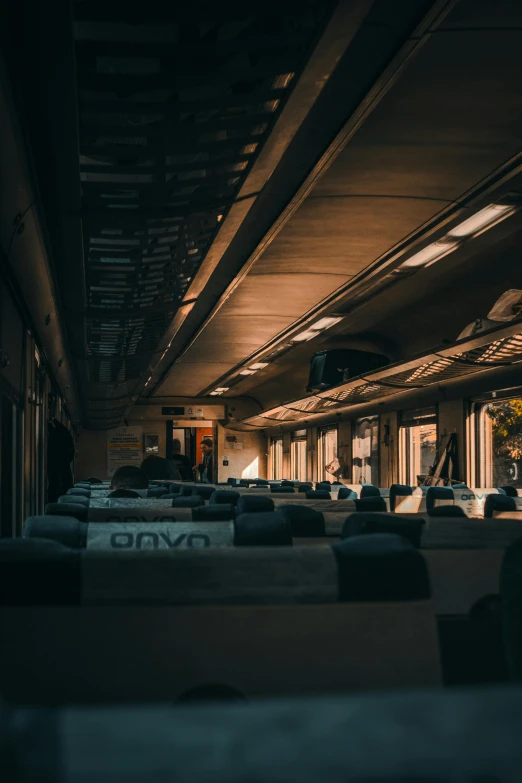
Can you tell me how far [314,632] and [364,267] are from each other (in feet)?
23.2

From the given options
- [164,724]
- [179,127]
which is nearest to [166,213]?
[179,127]

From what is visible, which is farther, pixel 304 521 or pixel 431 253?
pixel 431 253

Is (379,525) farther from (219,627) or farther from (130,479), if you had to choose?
(130,479)

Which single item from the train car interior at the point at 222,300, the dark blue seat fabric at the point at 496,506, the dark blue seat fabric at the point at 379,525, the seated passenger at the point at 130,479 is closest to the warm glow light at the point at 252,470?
the seated passenger at the point at 130,479

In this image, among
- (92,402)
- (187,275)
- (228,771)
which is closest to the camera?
(228,771)

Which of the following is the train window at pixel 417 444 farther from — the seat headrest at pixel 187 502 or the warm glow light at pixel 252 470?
the warm glow light at pixel 252 470

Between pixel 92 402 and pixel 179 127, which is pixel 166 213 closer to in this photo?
pixel 179 127

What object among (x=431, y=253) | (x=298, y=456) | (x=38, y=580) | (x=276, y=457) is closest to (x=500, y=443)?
(x=431, y=253)

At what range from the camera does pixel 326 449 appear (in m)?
23.3

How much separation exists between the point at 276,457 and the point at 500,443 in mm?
17885

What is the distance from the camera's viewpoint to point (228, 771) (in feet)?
2.74

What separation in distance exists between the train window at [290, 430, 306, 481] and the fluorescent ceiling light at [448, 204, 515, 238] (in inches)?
733

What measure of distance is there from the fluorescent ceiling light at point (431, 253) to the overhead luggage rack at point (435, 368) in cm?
93

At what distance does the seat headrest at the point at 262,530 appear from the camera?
2490 millimetres
